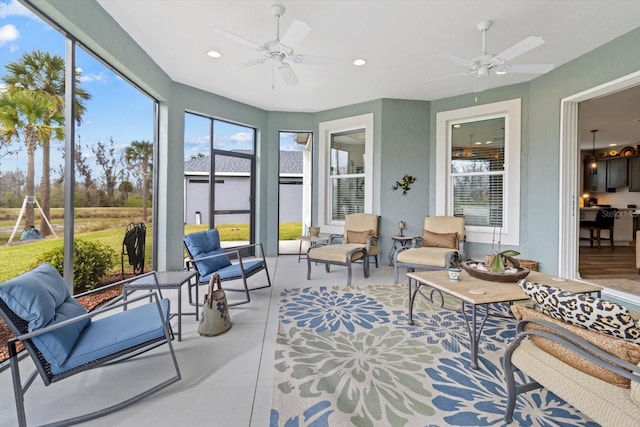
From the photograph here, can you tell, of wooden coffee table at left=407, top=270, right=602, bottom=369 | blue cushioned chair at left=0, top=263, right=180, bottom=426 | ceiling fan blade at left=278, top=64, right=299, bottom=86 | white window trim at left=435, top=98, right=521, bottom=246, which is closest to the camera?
blue cushioned chair at left=0, top=263, right=180, bottom=426

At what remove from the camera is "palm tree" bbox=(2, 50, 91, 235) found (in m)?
2.25

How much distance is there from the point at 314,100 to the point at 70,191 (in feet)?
13.0

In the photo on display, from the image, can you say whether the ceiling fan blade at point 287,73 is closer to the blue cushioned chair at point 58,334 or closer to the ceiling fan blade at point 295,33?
the ceiling fan blade at point 295,33

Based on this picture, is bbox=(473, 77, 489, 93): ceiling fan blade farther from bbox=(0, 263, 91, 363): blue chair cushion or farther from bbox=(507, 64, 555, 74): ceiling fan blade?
bbox=(0, 263, 91, 363): blue chair cushion

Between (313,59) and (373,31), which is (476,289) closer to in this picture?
(313,59)

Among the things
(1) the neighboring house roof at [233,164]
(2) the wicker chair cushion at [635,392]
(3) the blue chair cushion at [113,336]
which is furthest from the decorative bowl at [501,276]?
(1) the neighboring house roof at [233,164]

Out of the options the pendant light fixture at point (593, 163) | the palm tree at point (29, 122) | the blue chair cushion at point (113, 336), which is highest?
the pendant light fixture at point (593, 163)

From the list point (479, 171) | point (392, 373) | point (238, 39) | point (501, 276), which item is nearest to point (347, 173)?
point (479, 171)

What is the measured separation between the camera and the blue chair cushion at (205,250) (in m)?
3.25

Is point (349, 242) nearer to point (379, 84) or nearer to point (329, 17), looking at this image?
point (379, 84)

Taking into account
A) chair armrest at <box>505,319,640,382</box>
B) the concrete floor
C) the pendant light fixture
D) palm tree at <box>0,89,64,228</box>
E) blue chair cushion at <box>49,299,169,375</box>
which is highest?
the pendant light fixture

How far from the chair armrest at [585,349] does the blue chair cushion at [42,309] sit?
239 centimetres

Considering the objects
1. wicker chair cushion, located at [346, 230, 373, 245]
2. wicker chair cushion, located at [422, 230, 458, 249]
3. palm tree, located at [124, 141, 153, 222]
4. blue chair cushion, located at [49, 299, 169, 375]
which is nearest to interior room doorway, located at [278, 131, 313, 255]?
wicker chair cushion, located at [346, 230, 373, 245]

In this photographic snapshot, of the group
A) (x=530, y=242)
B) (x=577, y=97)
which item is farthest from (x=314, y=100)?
(x=530, y=242)
